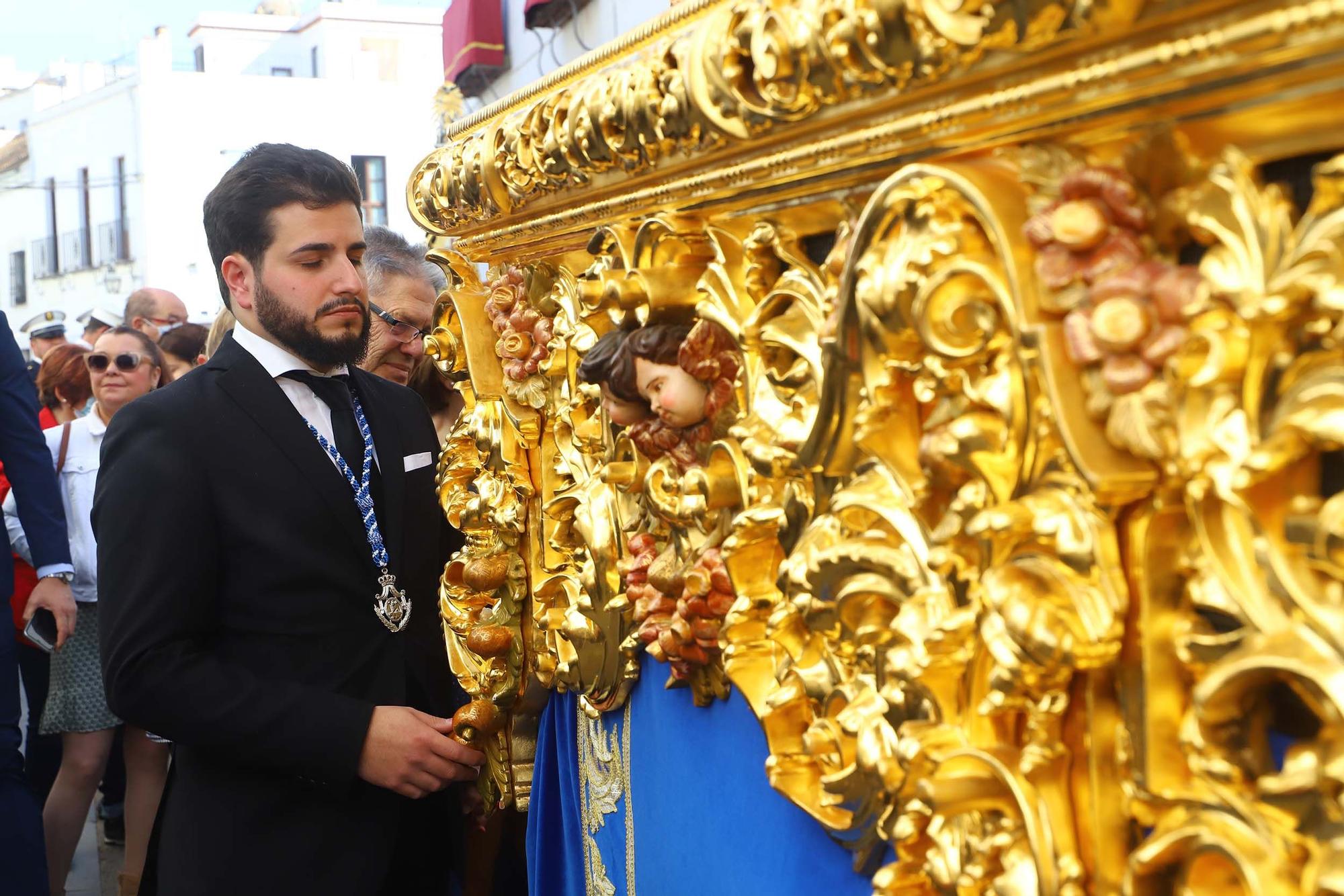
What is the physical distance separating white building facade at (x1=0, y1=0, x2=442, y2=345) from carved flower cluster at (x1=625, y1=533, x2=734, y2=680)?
1721 centimetres

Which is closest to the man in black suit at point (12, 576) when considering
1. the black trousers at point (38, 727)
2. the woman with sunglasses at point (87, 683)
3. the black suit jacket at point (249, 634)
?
the woman with sunglasses at point (87, 683)

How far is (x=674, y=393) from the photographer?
86 cm

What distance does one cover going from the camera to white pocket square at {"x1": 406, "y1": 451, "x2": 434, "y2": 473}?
182 centimetres

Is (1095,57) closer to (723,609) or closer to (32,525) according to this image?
(723,609)

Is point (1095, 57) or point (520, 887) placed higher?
point (1095, 57)

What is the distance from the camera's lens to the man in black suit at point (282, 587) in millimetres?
1606

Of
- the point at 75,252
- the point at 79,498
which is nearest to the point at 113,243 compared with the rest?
the point at 75,252

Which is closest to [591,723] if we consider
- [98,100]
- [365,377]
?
[365,377]

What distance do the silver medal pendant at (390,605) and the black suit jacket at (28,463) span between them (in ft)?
4.42

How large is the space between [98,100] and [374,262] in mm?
22040

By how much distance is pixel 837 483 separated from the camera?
0.71m

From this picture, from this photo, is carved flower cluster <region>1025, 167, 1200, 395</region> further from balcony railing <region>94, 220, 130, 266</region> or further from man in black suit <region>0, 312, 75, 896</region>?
balcony railing <region>94, 220, 130, 266</region>

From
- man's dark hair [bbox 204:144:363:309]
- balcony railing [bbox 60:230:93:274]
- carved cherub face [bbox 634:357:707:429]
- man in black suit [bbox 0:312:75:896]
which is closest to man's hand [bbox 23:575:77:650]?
man in black suit [bbox 0:312:75:896]

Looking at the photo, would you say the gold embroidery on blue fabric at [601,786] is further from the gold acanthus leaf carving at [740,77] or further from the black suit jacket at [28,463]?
the black suit jacket at [28,463]
